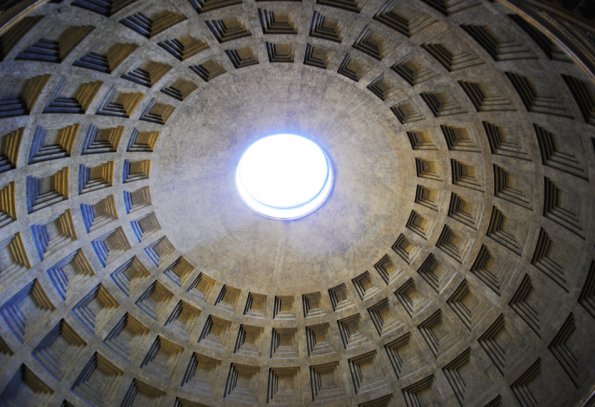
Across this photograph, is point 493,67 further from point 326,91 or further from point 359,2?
point 326,91

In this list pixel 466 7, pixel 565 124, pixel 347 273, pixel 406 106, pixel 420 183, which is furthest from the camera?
pixel 347 273

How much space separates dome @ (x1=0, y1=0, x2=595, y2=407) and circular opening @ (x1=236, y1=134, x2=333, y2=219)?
1.90ft

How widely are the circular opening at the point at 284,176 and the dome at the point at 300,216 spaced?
1.90ft

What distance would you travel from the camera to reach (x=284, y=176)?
1229 inches

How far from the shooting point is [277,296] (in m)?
28.5

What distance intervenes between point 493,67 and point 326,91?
6614 mm

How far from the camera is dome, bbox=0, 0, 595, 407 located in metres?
19.3

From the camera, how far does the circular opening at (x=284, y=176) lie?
27469 mm

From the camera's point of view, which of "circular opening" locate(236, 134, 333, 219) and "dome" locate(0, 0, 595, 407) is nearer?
"dome" locate(0, 0, 595, 407)

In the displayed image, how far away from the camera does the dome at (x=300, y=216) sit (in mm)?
19281

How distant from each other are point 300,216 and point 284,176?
423 cm

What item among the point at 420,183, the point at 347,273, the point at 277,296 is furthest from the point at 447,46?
the point at 277,296

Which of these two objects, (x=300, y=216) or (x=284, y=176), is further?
(x=284, y=176)

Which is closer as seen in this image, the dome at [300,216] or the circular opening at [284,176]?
the dome at [300,216]
